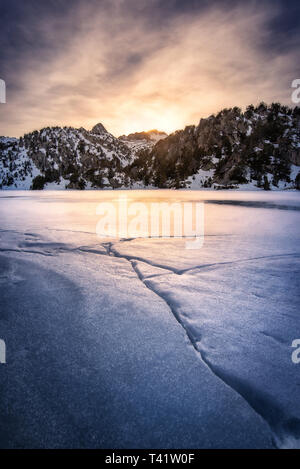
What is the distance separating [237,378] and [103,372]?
89 centimetres

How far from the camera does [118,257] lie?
3844 millimetres

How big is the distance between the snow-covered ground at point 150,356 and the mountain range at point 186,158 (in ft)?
254

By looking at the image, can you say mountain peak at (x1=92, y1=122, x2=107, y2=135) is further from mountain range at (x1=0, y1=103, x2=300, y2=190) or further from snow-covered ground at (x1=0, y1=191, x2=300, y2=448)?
snow-covered ground at (x1=0, y1=191, x2=300, y2=448)

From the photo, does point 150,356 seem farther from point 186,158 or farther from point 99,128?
point 99,128

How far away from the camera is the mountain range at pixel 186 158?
257ft

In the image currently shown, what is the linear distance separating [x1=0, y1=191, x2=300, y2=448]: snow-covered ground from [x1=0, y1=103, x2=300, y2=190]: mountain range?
77.5 meters

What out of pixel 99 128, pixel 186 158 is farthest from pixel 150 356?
pixel 99 128

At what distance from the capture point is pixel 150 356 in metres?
1.60

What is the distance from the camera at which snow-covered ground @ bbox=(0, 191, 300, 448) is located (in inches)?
44.1

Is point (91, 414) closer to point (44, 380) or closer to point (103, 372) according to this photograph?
point (103, 372)

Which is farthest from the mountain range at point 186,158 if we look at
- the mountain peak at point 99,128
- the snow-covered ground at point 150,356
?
the snow-covered ground at point 150,356

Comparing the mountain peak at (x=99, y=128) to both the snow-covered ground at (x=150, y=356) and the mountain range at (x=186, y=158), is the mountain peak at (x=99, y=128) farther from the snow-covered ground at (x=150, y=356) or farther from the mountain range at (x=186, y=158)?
the snow-covered ground at (x=150, y=356)

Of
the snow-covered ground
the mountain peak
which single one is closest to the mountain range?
the mountain peak

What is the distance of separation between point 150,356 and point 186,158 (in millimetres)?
102842
